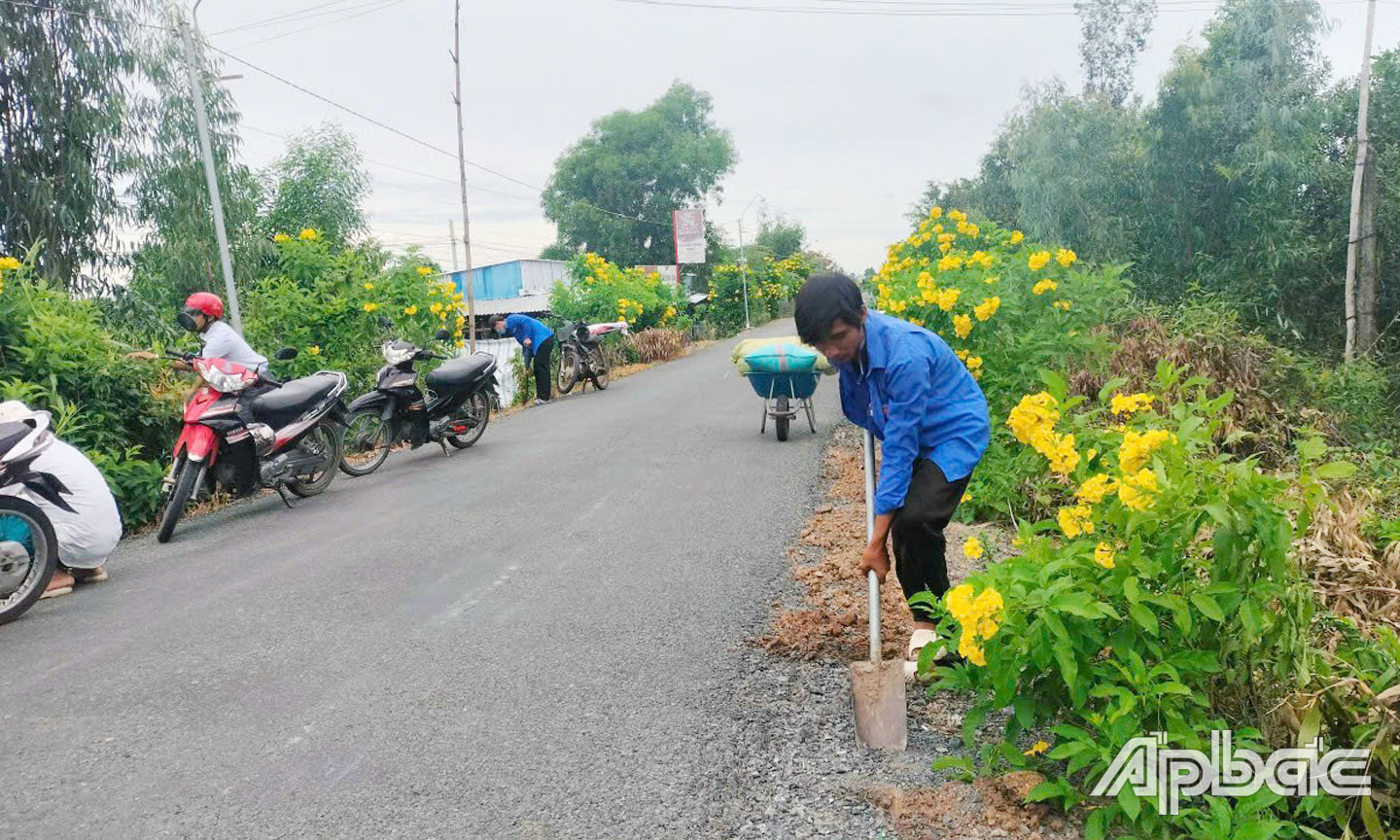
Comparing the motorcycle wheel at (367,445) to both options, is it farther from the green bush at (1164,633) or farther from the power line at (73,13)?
the power line at (73,13)

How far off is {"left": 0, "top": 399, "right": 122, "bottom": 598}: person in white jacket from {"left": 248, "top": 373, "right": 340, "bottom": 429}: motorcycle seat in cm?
Answer: 179

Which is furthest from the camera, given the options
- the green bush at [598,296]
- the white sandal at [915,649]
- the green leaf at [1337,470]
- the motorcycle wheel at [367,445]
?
the green bush at [598,296]

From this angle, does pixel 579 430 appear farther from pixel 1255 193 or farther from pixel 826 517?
pixel 1255 193

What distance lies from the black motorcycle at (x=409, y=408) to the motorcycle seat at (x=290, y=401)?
0.96 metres

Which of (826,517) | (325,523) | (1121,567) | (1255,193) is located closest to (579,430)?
(325,523)

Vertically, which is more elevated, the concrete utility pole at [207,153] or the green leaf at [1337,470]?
the concrete utility pole at [207,153]

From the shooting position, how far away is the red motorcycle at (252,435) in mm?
7094

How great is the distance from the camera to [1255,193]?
2495 centimetres

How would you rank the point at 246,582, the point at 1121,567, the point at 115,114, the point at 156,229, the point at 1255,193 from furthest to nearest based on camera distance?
the point at 1255,193, the point at 156,229, the point at 115,114, the point at 246,582, the point at 1121,567

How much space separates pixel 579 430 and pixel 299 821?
8.99 m

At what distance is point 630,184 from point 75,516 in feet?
194

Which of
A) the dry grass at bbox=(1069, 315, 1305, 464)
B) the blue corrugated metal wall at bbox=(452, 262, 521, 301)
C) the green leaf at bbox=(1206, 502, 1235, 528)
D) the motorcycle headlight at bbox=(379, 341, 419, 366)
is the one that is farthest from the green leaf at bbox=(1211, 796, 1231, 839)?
the blue corrugated metal wall at bbox=(452, 262, 521, 301)

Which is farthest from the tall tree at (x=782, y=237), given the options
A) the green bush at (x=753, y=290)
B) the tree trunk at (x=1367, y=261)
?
the tree trunk at (x=1367, y=261)

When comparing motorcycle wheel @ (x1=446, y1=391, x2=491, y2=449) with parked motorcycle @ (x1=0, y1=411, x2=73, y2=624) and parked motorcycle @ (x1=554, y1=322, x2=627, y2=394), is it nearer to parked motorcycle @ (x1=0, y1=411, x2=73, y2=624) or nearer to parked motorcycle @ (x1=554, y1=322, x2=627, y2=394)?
parked motorcycle @ (x1=0, y1=411, x2=73, y2=624)
